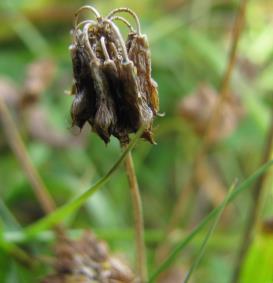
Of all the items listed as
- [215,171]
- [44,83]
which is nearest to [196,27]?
[215,171]

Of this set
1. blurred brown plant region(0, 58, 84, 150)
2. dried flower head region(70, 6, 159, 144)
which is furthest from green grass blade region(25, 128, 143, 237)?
blurred brown plant region(0, 58, 84, 150)

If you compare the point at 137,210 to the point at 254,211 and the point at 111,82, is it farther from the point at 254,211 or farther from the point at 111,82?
the point at 254,211

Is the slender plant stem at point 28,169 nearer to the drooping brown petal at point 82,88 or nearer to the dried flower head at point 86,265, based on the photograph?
the dried flower head at point 86,265

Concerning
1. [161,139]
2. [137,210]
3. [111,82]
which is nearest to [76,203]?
[137,210]

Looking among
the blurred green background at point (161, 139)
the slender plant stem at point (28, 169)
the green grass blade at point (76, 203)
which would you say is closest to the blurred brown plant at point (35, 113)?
the blurred green background at point (161, 139)

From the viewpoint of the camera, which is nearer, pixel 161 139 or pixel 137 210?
pixel 137 210

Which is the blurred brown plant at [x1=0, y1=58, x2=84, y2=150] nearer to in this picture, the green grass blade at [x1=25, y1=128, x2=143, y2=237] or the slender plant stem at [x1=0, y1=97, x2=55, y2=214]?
the slender plant stem at [x1=0, y1=97, x2=55, y2=214]
